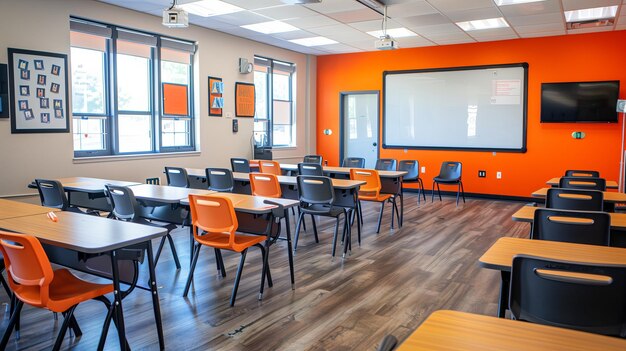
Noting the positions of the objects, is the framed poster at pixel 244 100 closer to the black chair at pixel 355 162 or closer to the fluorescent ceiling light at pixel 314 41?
the fluorescent ceiling light at pixel 314 41

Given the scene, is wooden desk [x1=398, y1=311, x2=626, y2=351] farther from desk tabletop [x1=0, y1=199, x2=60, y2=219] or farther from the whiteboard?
the whiteboard

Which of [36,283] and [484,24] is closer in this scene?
[36,283]

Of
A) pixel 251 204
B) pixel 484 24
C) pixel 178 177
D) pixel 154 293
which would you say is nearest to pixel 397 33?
pixel 484 24

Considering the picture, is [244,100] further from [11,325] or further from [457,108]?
[11,325]

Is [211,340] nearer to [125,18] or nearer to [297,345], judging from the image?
[297,345]

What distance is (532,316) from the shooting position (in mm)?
1880

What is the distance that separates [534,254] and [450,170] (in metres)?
6.87

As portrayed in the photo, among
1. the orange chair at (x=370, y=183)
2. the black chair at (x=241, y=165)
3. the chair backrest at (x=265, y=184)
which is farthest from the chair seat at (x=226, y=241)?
the black chair at (x=241, y=165)

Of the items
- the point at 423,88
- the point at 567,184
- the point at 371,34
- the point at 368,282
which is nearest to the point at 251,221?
the point at 368,282

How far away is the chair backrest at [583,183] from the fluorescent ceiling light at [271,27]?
4882 mm

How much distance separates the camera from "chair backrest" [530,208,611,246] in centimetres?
288

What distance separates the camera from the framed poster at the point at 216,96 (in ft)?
27.3

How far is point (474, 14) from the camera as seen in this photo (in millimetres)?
7152

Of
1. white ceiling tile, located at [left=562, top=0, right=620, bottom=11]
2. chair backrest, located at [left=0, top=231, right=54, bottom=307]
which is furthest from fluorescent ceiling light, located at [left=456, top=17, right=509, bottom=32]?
chair backrest, located at [left=0, top=231, right=54, bottom=307]
